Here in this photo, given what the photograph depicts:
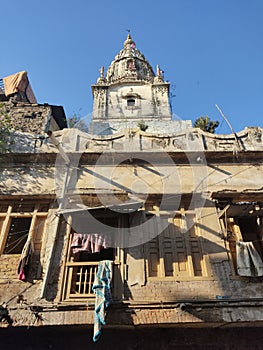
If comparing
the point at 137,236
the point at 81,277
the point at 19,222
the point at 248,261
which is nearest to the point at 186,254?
the point at 137,236

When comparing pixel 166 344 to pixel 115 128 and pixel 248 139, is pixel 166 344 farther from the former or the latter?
pixel 115 128

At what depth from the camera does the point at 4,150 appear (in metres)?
9.62

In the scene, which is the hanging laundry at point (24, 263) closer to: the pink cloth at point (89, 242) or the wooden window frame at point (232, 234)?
the pink cloth at point (89, 242)

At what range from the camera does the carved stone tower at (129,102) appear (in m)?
20.9

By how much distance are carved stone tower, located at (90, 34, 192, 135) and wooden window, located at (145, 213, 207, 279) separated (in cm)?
1264

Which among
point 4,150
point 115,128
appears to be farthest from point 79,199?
point 115,128

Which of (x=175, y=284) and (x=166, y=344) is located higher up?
(x=175, y=284)

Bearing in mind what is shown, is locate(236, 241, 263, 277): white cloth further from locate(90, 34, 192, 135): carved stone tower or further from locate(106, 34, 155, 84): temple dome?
locate(106, 34, 155, 84): temple dome

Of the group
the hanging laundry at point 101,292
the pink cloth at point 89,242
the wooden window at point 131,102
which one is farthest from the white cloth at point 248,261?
the wooden window at point 131,102

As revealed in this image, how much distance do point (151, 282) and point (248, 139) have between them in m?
6.72

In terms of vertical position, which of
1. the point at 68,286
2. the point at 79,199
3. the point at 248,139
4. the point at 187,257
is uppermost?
the point at 248,139

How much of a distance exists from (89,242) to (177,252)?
2591 millimetres

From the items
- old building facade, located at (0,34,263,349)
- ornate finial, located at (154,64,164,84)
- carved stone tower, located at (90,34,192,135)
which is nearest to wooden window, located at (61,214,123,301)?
old building facade, located at (0,34,263,349)

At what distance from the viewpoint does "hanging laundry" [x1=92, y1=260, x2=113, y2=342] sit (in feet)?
19.5
